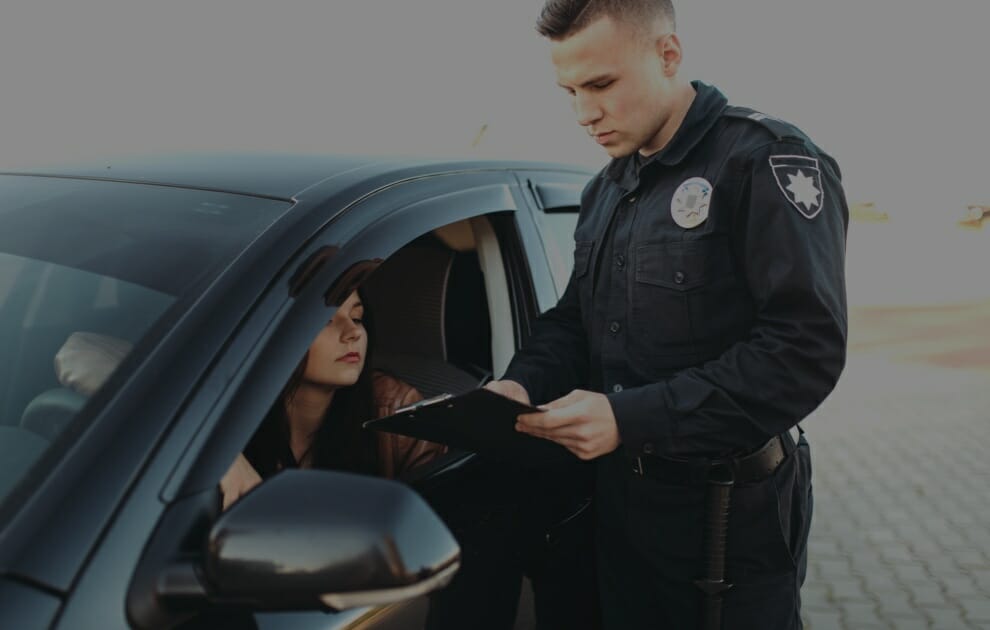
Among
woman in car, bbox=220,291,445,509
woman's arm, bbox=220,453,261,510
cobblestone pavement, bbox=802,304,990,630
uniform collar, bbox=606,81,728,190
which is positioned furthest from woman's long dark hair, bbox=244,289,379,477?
cobblestone pavement, bbox=802,304,990,630

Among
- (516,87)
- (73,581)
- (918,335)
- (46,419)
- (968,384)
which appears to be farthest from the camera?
(516,87)

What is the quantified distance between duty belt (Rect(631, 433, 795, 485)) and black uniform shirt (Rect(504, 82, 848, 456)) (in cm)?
3

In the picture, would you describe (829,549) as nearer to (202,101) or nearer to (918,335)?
(918,335)

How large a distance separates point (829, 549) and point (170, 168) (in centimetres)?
364

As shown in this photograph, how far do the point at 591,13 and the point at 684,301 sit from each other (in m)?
0.53

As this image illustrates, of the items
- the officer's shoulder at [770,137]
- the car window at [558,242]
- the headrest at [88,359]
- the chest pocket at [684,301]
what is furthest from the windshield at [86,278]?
the car window at [558,242]

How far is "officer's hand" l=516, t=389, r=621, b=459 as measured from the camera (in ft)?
4.91

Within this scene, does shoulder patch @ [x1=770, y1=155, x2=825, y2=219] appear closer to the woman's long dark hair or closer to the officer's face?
the officer's face

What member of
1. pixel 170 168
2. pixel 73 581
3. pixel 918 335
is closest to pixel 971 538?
pixel 170 168

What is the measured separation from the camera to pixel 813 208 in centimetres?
→ 154

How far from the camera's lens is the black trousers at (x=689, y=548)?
5.55ft

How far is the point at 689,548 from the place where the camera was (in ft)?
5.65

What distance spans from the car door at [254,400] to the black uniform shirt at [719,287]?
1.41 ft

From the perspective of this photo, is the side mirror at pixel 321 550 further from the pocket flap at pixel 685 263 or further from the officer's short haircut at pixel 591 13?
the officer's short haircut at pixel 591 13
